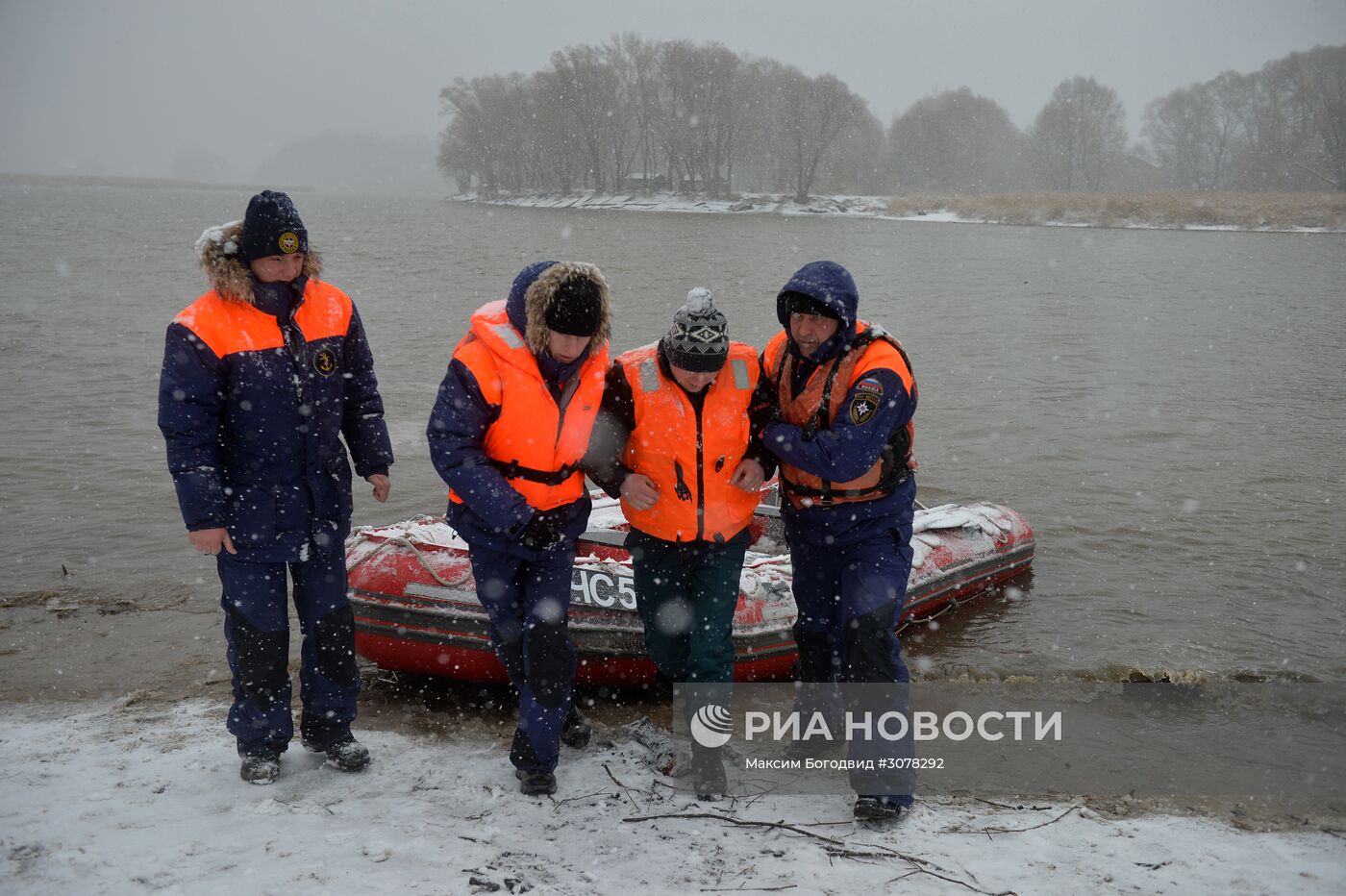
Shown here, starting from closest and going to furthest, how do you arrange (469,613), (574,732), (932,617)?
(574,732)
(469,613)
(932,617)

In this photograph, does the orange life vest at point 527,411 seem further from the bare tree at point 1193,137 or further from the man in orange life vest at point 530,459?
the bare tree at point 1193,137

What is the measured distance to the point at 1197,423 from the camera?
1136cm

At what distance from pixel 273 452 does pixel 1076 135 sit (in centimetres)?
9307

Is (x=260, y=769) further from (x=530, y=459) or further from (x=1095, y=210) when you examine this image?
(x=1095, y=210)

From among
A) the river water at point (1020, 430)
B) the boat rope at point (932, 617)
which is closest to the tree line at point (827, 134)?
the river water at point (1020, 430)

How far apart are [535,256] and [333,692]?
27835 mm

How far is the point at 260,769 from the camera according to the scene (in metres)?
3.46

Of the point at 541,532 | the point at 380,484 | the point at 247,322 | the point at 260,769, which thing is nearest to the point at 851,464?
the point at 541,532

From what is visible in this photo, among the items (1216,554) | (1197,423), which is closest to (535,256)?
(1197,423)

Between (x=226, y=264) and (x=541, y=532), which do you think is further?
(x=541, y=532)

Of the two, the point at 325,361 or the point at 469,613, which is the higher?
the point at 325,361

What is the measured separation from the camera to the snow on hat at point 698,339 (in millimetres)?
3344

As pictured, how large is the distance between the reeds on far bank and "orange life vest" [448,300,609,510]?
1795 inches

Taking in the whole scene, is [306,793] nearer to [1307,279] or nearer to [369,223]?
[1307,279]
